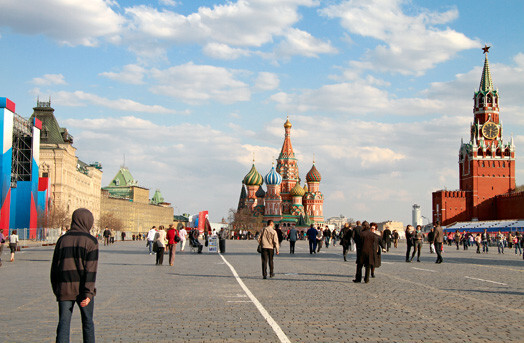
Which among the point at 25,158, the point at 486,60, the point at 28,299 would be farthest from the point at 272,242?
the point at 486,60

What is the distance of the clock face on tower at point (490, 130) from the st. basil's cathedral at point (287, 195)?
3795 centimetres

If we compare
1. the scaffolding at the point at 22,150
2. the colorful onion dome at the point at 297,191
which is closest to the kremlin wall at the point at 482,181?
the colorful onion dome at the point at 297,191

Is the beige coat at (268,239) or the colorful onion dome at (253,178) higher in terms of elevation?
the colorful onion dome at (253,178)

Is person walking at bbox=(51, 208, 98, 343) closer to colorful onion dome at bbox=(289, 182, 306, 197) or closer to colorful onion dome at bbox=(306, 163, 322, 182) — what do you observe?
colorful onion dome at bbox=(289, 182, 306, 197)

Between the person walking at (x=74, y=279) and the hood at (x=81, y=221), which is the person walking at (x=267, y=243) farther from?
the person walking at (x=74, y=279)

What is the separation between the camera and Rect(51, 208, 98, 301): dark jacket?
6.31 m

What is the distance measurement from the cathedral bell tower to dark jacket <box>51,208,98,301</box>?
138m

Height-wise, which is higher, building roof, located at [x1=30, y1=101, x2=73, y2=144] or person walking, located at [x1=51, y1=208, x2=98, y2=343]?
building roof, located at [x1=30, y1=101, x2=73, y2=144]

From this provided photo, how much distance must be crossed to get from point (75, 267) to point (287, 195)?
136 metres

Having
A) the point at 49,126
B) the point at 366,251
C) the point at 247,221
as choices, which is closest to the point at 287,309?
the point at 366,251

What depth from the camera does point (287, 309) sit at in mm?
10500

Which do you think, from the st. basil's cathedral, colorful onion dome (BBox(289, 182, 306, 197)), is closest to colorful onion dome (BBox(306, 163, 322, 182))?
the st. basil's cathedral

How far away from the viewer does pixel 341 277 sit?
17.4 metres

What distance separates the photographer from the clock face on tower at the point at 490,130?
141 metres
